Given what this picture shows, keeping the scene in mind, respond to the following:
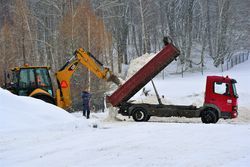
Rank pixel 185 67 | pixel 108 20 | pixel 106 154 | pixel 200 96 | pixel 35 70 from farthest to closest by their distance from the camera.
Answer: pixel 108 20 < pixel 185 67 < pixel 200 96 < pixel 35 70 < pixel 106 154

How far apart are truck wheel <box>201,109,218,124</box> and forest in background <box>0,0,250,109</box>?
28.8 ft

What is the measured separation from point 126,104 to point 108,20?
36887 millimetres

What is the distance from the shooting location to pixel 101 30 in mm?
39469

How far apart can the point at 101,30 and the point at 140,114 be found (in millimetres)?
20506

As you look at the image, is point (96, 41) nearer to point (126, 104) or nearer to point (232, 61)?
point (126, 104)

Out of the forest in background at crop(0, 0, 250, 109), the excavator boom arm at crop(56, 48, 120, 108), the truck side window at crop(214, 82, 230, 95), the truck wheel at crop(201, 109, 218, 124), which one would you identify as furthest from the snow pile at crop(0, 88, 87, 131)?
the forest in background at crop(0, 0, 250, 109)

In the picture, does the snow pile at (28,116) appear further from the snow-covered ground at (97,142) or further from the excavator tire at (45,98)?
the excavator tire at (45,98)

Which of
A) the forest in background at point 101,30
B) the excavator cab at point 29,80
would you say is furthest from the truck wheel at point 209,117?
the forest in background at point 101,30

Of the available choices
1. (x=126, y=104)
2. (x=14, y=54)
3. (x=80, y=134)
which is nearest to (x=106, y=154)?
(x=80, y=134)

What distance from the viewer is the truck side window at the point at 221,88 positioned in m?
19.5

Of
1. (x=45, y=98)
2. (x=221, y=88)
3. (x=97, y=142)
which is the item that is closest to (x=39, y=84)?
(x=45, y=98)

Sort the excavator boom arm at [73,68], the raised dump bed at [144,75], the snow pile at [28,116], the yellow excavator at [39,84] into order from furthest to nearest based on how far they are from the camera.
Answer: the excavator boom arm at [73,68]
the raised dump bed at [144,75]
the yellow excavator at [39,84]
the snow pile at [28,116]

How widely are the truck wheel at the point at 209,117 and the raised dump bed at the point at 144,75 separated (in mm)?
2659

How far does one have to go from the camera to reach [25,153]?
10625 mm
